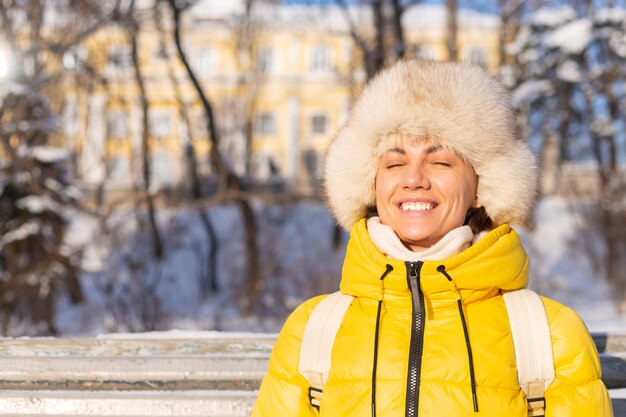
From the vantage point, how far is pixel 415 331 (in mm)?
1886

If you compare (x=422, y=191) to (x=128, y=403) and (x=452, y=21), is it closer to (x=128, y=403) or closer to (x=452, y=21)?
(x=128, y=403)

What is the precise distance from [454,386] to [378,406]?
0.68 feet

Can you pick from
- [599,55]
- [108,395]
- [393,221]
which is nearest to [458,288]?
[393,221]

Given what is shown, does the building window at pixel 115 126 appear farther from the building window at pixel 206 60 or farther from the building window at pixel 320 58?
the building window at pixel 320 58

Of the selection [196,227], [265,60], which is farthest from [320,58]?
[196,227]

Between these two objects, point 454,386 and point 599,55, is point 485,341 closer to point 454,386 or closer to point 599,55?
point 454,386

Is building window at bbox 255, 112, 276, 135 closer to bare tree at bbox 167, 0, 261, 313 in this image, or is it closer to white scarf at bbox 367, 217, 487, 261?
bare tree at bbox 167, 0, 261, 313

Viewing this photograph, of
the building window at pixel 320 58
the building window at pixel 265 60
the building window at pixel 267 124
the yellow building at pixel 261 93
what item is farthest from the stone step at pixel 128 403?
the building window at pixel 320 58

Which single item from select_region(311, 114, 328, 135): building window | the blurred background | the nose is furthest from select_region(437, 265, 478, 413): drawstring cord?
select_region(311, 114, 328, 135): building window

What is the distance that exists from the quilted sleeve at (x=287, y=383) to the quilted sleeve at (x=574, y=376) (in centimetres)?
68

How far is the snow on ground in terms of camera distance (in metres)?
11.0

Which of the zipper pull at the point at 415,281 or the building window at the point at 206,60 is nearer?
the zipper pull at the point at 415,281

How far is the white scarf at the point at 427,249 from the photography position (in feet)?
6.38

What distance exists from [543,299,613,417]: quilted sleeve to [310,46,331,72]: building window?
115 feet
